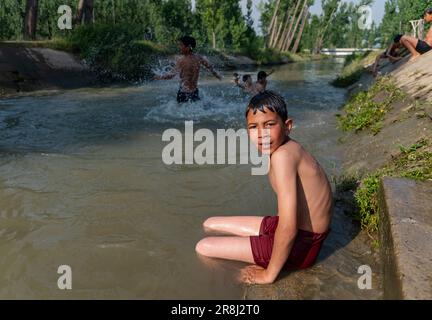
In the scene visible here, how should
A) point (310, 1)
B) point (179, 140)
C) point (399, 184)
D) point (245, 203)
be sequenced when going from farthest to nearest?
1. point (310, 1)
2. point (179, 140)
3. point (245, 203)
4. point (399, 184)

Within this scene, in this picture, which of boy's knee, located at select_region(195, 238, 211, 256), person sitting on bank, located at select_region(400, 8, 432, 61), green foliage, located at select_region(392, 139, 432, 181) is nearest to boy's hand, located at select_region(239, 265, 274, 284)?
boy's knee, located at select_region(195, 238, 211, 256)

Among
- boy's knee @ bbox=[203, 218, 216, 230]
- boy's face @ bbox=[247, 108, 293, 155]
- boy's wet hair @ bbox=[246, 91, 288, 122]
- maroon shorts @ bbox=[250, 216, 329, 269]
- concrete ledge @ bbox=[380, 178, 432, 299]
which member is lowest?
boy's knee @ bbox=[203, 218, 216, 230]

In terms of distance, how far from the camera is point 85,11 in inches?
731

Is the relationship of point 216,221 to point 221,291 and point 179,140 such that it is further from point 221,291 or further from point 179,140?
point 179,140

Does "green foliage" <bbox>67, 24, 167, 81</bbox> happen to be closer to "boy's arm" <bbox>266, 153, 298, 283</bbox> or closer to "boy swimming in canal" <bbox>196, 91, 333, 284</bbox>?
"boy swimming in canal" <bbox>196, 91, 333, 284</bbox>

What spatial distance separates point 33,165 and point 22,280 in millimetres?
2709

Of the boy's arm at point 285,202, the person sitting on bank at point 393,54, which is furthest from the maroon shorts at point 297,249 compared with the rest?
the person sitting on bank at point 393,54

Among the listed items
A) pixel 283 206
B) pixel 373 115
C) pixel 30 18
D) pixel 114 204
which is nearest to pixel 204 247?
pixel 283 206

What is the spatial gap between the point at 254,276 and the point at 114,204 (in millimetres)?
1867

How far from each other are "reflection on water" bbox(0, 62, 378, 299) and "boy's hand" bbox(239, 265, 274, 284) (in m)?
0.08

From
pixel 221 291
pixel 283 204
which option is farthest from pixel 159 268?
pixel 283 204

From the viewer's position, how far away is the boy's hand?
258 cm

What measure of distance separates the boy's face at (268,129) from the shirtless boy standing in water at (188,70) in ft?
19.3

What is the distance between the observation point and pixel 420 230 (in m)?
2.50
